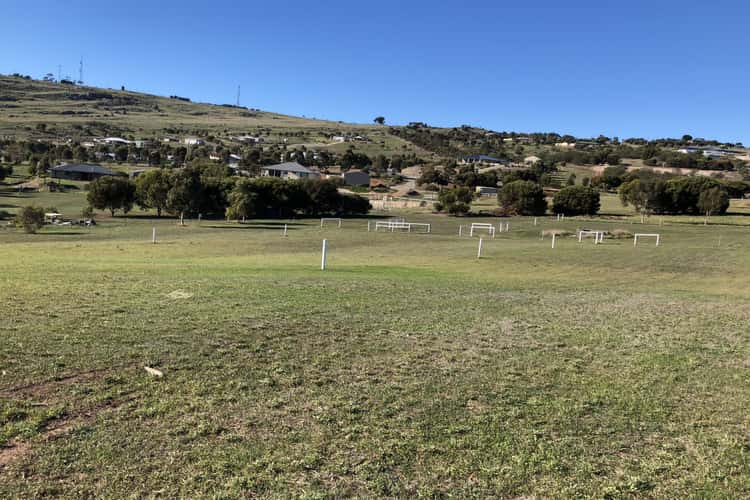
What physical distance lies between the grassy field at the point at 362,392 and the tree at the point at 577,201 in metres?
71.8

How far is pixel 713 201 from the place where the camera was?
267 feet

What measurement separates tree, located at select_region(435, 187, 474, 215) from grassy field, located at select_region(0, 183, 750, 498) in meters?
67.7

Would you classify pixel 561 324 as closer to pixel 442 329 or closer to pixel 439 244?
pixel 442 329

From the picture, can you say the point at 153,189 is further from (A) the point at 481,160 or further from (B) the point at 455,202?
(A) the point at 481,160

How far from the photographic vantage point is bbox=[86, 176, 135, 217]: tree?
2613 inches

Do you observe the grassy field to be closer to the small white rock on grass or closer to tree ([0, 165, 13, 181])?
the small white rock on grass

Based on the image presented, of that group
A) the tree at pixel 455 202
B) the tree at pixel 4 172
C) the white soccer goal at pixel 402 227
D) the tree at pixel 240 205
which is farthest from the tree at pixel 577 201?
the tree at pixel 4 172

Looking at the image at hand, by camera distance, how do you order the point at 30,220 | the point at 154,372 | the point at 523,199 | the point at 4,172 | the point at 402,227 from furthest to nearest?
the point at 4,172 < the point at 523,199 < the point at 402,227 < the point at 30,220 < the point at 154,372

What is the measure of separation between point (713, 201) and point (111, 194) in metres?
77.5

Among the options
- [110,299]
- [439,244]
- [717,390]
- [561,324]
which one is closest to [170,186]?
[439,244]

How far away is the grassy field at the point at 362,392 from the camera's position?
5184 mm

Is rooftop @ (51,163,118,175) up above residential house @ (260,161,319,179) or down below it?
below

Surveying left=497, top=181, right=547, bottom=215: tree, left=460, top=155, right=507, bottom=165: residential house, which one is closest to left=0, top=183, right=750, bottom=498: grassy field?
left=497, top=181, right=547, bottom=215: tree

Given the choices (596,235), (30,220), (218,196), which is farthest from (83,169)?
(596,235)
